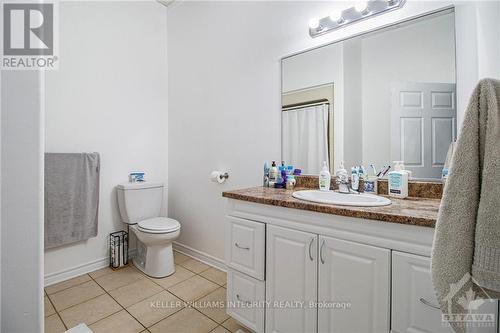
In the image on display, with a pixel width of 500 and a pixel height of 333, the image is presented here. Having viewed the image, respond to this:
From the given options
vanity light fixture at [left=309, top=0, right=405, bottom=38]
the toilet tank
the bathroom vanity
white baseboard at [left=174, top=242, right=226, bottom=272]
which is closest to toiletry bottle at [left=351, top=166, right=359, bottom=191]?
the bathroom vanity

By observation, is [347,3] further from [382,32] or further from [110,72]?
[110,72]

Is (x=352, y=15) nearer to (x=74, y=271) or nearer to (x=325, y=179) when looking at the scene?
(x=325, y=179)

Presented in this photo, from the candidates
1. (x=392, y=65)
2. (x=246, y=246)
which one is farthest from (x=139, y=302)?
(x=392, y=65)

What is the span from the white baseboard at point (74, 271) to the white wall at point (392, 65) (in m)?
2.38

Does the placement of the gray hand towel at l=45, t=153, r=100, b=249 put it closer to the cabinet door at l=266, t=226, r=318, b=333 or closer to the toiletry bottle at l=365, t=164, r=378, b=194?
the cabinet door at l=266, t=226, r=318, b=333

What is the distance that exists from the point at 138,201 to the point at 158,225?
36 centimetres

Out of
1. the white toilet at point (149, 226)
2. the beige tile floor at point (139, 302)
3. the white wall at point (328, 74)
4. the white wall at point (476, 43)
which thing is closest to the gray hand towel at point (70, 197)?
the white toilet at point (149, 226)

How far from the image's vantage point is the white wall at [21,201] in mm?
562

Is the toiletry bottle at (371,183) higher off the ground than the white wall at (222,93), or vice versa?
the white wall at (222,93)

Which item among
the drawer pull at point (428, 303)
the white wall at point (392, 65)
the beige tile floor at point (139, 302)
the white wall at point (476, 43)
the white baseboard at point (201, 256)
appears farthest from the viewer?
the white baseboard at point (201, 256)

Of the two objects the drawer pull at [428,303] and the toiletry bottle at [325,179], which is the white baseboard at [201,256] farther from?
the drawer pull at [428,303]

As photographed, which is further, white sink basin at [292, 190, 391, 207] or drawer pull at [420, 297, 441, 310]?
white sink basin at [292, 190, 391, 207]

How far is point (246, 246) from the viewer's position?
53.7 inches

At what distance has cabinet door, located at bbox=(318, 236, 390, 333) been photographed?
945 mm
